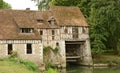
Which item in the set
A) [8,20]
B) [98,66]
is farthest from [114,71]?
[8,20]

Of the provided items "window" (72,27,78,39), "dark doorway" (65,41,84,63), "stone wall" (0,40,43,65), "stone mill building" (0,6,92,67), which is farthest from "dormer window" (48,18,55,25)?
"stone wall" (0,40,43,65)

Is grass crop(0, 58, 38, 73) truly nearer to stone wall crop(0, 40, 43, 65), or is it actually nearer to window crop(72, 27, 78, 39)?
stone wall crop(0, 40, 43, 65)

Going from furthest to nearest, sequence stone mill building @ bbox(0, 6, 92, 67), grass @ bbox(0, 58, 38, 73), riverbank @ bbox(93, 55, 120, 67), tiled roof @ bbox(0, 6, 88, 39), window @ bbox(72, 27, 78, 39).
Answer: window @ bbox(72, 27, 78, 39) < riverbank @ bbox(93, 55, 120, 67) < tiled roof @ bbox(0, 6, 88, 39) < stone mill building @ bbox(0, 6, 92, 67) < grass @ bbox(0, 58, 38, 73)

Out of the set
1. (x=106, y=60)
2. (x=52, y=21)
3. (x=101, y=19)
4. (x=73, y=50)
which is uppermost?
(x=101, y=19)

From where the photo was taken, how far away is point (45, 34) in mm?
52125

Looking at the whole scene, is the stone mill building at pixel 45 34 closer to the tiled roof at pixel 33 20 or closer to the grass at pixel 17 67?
the tiled roof at pixel 33 20

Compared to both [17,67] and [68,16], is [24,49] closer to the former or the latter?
[17,67]

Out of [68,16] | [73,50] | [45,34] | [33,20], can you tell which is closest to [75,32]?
[68,16]

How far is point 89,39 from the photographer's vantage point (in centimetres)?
5562

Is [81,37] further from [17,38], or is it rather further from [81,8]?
[17,38]

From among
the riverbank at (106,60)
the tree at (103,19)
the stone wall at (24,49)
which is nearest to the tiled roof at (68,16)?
the tree at (103,19)

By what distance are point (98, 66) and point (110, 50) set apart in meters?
11.9

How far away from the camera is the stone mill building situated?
44906 mm

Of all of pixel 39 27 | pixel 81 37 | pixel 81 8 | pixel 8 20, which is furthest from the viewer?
pixel 81 8
